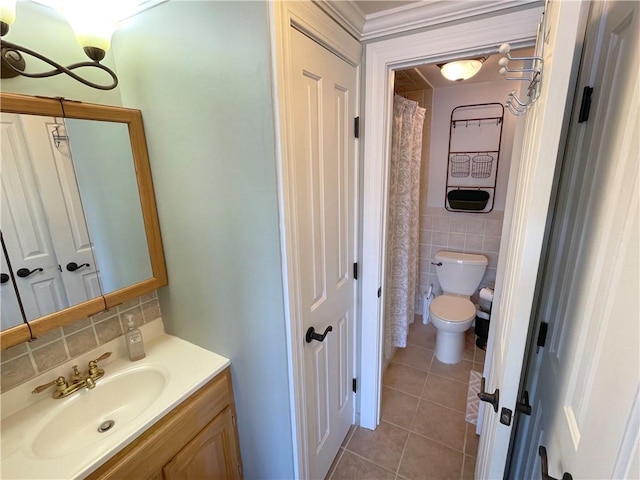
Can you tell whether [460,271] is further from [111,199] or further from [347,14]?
[111,199]

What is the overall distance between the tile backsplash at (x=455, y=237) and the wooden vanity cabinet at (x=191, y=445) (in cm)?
227

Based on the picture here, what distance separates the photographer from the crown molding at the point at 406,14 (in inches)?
42.7

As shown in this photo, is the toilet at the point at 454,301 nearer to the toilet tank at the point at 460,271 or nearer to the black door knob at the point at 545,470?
the toilet tank at the point at 460,271

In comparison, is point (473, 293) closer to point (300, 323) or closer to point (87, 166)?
point (300, 323)

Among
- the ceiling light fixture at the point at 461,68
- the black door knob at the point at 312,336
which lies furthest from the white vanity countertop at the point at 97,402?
the ceiling light fixture at the point at 461,68

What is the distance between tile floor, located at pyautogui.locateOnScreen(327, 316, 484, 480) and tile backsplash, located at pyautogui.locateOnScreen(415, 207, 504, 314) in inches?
31.3

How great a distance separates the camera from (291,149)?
38.9 inches

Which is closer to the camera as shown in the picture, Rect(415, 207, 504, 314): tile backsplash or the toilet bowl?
the toilet bowl

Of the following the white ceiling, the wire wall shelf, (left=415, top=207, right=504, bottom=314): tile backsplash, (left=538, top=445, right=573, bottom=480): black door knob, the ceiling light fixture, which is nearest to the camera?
(left=538, top=445, right=573, bottom=480): black door knob

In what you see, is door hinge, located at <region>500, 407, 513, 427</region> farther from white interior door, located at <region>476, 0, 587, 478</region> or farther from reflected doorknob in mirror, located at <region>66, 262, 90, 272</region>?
reflected doorknob in mirror, located at <region>66, 262, 90, 272</region>

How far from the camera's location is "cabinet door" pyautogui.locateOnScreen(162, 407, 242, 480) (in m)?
1.06

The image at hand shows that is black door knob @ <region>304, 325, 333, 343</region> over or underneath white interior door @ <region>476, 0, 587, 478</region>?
underneath

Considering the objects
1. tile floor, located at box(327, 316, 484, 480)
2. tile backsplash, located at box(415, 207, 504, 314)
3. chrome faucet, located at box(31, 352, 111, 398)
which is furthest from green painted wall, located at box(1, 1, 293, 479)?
tile backsplash, located at box(415, 207, 504, 314)

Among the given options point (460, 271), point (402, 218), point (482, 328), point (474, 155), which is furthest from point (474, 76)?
point (482, 328)
